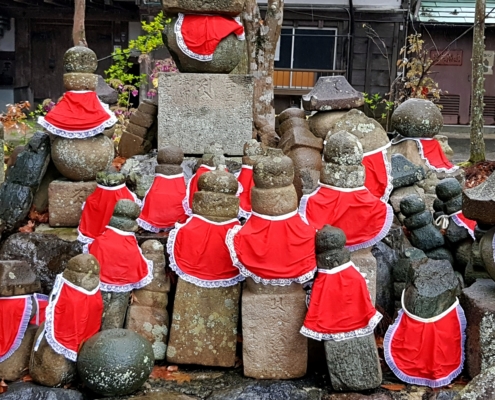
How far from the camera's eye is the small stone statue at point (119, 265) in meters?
4.56

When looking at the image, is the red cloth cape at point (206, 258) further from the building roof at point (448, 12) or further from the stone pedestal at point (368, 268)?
the building roof at point (448, 12)

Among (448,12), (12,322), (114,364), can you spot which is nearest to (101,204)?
(12,322)

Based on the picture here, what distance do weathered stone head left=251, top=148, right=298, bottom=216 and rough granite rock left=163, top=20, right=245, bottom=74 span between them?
2.28m

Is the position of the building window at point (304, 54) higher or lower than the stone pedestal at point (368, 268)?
higher

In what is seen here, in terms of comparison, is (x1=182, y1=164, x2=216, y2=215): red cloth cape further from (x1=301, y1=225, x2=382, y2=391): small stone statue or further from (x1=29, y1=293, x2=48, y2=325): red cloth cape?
(x1=301, y1=225, x2=382, y2=391): small stone statue

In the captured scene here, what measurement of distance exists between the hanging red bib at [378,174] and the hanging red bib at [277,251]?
1.44 meters

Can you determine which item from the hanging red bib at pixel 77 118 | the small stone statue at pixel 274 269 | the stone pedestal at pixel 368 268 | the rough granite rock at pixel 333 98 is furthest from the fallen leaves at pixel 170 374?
the rough granite rock at pixel 333 98

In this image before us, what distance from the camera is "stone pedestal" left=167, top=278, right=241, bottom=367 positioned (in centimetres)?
457

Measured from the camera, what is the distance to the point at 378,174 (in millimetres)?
5570

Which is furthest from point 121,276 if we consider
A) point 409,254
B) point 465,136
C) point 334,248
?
point 465,136

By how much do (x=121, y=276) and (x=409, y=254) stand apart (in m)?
2.36

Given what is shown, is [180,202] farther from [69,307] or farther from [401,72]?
[401,72]

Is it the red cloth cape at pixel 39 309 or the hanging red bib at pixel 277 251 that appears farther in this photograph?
the red cloth cape at pixel 39 309

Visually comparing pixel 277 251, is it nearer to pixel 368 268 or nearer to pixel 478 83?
pixel 368 268
